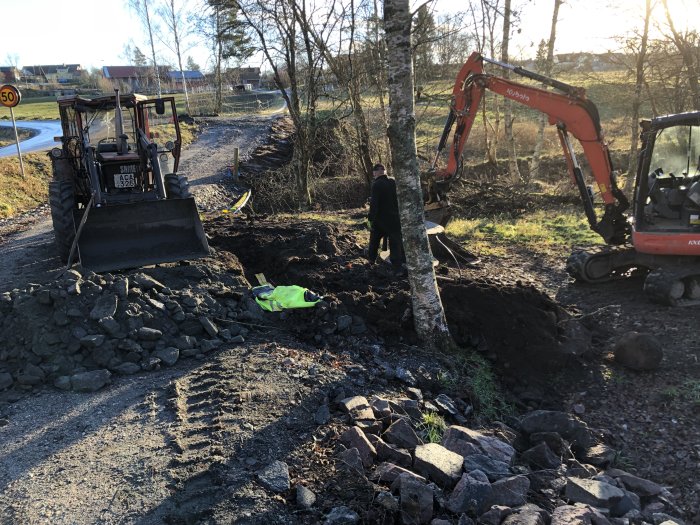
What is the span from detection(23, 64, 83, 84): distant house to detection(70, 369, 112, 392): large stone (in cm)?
11227

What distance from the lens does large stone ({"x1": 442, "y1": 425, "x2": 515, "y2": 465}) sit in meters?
4.39

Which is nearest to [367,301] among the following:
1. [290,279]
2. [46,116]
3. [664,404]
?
[290,279]

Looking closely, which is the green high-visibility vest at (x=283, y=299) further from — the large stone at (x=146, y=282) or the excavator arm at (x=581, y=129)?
the excavator arm at (x=581, y=129)

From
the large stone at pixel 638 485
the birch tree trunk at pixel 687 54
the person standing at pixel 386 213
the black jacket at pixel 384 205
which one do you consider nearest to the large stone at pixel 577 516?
the large stone at pixel 638 485

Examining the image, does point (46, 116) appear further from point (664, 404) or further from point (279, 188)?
point (664, 404)

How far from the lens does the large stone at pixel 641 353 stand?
6.31 m

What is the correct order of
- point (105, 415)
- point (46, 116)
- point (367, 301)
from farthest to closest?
1. point (46, 116)
2. point (367, 301)
3. point (105, 415)

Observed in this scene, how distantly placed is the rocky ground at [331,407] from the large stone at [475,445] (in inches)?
0.8

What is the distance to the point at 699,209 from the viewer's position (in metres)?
7.76

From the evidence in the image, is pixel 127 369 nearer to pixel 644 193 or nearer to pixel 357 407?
pixel 357 407

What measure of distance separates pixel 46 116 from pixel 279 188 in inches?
1353

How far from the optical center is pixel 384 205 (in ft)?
29.1

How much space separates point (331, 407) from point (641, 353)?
3.78 meters

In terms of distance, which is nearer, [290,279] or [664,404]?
[664,404]
